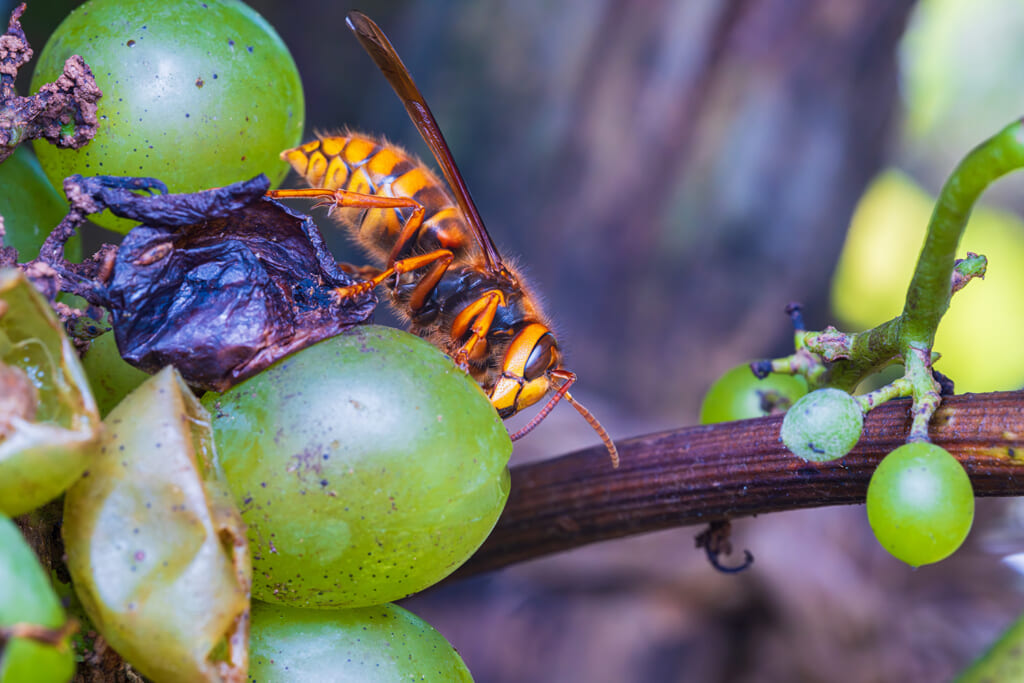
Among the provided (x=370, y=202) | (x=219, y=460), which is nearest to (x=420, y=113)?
(x=370, y=202)

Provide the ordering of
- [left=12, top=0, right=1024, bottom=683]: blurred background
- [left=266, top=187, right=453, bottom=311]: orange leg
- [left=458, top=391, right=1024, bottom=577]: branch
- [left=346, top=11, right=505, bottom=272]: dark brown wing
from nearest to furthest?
[left=458, top=391, right=1024, bottom=577]: branch < [left=266, top=187, right=453, bottom=311]: orange leg < [left=346, top=11, right=505, bottom=272]: dark brown wing < [left=12, top=0, right=1024, bottom=683]: blurred background

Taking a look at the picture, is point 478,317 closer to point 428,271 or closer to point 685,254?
point 428,271

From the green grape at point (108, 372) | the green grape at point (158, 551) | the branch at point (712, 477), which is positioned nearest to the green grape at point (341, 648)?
the green grape at point (158, 551)

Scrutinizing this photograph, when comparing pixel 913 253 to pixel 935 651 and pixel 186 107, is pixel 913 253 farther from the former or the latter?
pixel 186 107

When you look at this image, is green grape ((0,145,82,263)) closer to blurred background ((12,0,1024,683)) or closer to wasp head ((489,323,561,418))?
wasp head ((489,323,561,418))

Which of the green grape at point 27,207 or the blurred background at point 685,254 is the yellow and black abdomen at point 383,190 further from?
the blurred background at point 685,254

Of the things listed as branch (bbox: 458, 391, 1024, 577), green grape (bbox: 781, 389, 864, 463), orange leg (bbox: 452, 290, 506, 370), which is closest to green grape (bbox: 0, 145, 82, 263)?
orange leg (bbox: 452, 290, 506, 370)
